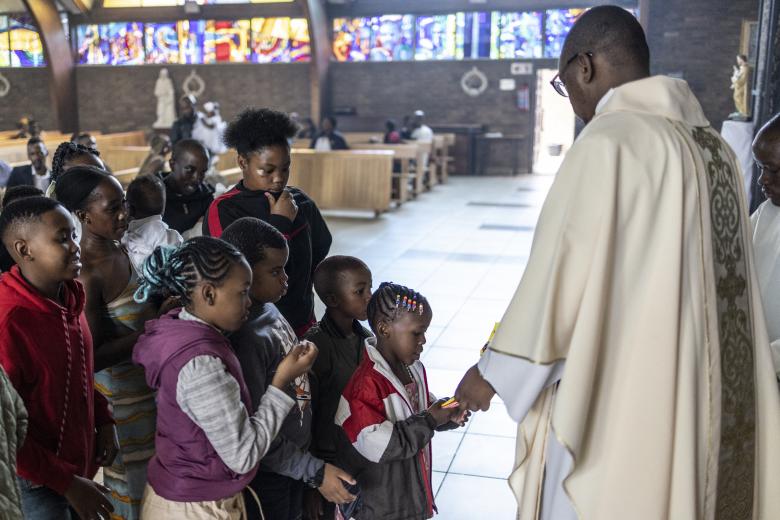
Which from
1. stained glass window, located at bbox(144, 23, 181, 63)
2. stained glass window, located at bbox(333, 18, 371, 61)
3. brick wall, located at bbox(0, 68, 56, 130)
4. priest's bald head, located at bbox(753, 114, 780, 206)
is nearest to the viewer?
priest's bald head, located at bbox(753, 114, 780, 206)

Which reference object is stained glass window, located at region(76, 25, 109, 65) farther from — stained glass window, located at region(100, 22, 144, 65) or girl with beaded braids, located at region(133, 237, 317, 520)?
girl with beaded braids, located at region(133, 237, 317, 520)

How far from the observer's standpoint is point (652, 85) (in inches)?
74.5

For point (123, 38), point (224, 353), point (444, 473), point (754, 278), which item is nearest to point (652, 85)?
point (754, 278)

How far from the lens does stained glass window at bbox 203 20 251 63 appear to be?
60.3ft

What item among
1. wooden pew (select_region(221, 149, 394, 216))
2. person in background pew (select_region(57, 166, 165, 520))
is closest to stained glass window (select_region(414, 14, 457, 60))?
wooden pew (select_region(221, 149, 394, 216))

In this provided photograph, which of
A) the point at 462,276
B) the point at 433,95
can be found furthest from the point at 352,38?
the point at 462,276

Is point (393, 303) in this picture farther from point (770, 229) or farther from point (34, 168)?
point (34, 168)

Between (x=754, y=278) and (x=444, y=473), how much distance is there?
185 cm

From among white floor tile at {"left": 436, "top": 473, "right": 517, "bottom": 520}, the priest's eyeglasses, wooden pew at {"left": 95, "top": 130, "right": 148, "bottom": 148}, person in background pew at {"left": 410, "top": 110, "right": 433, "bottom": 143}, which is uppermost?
the priest's eyeglasses

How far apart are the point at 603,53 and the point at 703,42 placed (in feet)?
39.8

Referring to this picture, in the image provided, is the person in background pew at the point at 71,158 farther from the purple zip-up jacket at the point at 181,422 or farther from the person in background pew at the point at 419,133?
the person in background pew at the point at 419,133

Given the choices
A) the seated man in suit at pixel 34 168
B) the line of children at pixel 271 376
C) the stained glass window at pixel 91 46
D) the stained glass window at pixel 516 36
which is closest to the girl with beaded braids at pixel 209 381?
the line of children at pixel 271 376

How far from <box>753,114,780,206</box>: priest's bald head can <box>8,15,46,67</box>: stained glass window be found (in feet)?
64.5

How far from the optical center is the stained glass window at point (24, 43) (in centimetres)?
1922
